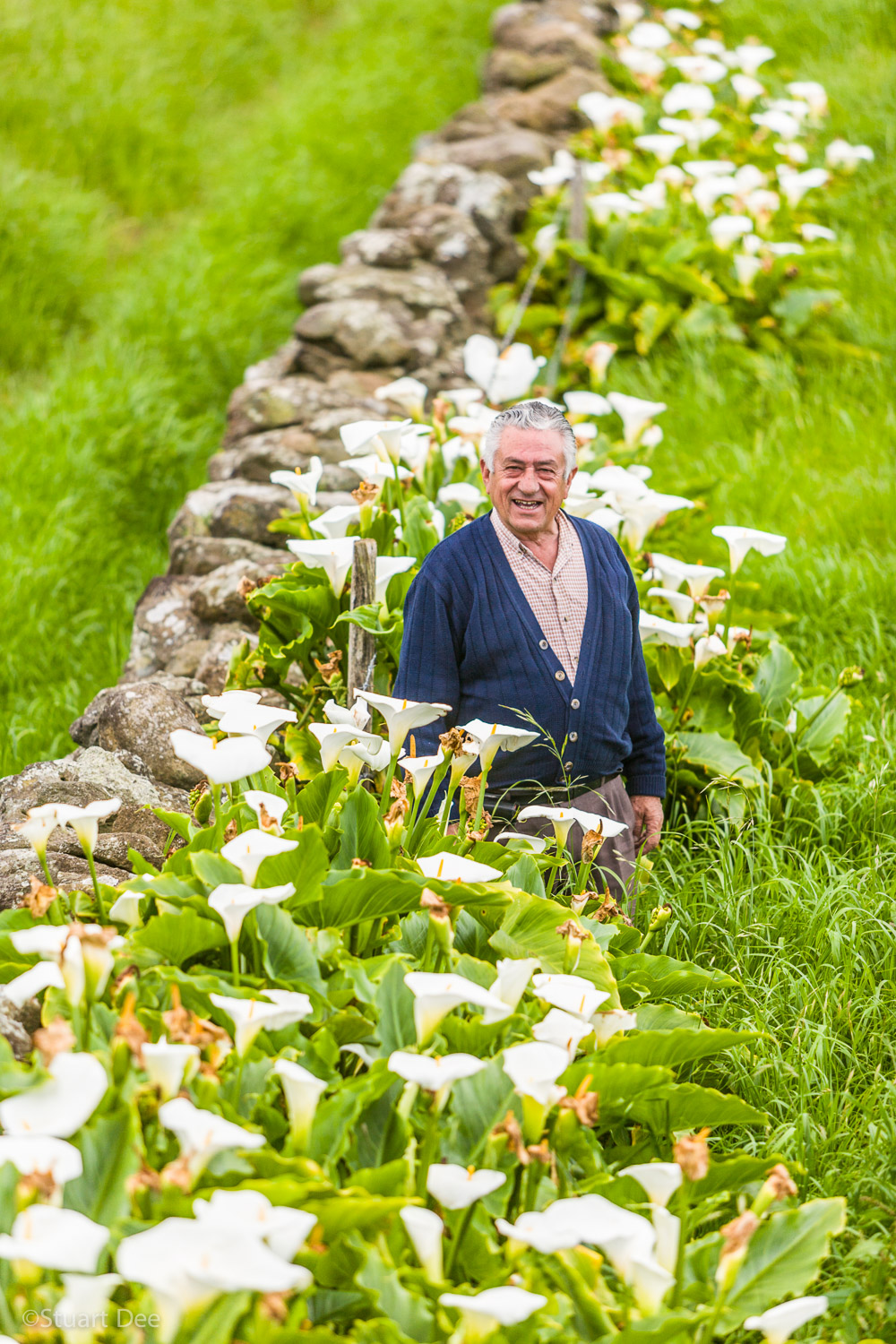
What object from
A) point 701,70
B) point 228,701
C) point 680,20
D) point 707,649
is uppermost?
point 680,20

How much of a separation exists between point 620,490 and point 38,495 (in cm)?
275

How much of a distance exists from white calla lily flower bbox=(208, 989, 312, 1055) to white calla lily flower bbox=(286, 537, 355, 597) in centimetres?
137

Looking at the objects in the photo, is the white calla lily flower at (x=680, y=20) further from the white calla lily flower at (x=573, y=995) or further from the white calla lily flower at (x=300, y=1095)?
the white calla lily flower at (x=300, y=1095)

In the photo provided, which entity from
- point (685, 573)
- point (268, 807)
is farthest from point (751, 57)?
point (268, 807)

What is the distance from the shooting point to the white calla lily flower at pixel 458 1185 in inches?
58.1

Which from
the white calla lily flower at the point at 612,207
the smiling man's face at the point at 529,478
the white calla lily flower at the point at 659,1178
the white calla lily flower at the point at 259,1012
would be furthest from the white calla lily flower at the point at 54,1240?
the white calla lily flower at the point at 612,207

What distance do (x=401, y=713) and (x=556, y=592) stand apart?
0.65 m

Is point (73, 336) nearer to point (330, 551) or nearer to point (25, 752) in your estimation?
point (25, 752)

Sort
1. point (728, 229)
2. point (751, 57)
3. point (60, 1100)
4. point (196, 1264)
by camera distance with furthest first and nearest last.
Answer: point (751, 57) < point (728, 229) < point (60, 1100) < point (196, 1264)

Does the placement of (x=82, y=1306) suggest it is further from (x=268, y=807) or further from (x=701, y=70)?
(x=701, y=70)

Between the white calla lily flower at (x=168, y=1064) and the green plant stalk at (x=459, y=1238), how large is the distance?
1.32 feet

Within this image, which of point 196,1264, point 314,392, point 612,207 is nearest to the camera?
point 196,1264

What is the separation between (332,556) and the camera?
2.93 meters

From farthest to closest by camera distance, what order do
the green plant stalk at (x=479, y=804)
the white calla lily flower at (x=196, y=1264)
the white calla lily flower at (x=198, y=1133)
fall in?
1. the green plant stalk at (x=479, y=804)
2. the white calla lily flower at (x=198, y=1133)
3. the white calla lily flower at (x=196, y=1264)
